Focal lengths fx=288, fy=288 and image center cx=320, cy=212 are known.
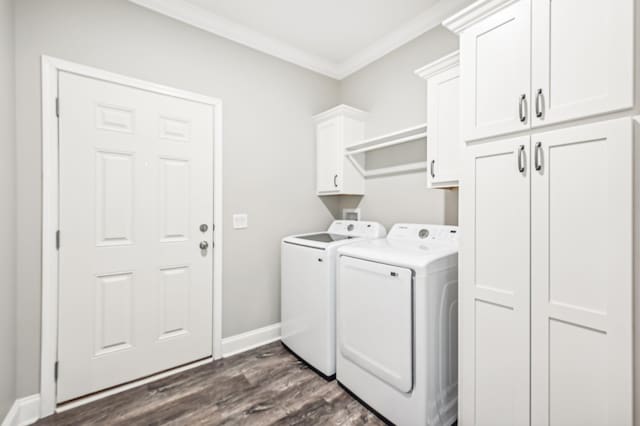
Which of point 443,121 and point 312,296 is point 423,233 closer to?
point 443,121

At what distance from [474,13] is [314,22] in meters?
1.34

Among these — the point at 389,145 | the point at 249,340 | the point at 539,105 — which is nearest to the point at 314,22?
the point at 389,145

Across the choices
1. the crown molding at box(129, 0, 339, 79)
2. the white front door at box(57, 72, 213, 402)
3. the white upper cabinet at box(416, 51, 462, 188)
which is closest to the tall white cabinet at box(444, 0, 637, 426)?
the white upper cabinet at box(416, 51, 462, 188)

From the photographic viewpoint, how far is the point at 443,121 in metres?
1.86

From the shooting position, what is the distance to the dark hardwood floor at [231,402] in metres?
1.64

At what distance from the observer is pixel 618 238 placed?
100 cm

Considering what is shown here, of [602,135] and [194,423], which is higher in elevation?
[602,135]

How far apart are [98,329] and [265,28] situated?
2502 millimetres

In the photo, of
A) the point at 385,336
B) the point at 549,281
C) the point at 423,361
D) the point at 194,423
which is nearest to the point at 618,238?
the point at 549,281

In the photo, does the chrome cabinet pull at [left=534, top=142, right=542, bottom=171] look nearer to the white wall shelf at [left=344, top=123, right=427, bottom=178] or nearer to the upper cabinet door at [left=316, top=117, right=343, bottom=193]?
the white wall shelf at [left=344, top=123, right=427, bottom=178]

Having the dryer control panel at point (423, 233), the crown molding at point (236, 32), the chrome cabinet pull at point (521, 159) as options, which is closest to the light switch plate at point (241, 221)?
the dryer control panel at point (423, 233)

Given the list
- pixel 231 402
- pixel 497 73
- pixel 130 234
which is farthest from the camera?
pixel 130 234

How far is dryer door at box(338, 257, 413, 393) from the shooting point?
1.48m

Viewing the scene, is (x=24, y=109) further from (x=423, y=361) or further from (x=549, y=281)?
(x=549, y=281)
